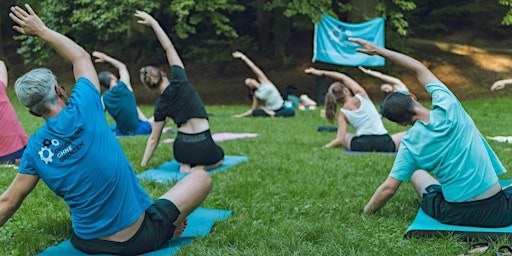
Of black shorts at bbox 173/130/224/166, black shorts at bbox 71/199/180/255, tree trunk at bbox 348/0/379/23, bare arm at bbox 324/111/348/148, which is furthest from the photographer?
tree trunk at bbox 348/0/379/23

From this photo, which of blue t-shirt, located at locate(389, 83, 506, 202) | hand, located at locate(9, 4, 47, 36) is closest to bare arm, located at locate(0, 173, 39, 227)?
hand, located at locate(9, 4, 47, 36)

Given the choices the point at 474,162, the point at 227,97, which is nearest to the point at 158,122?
the point at 474,162

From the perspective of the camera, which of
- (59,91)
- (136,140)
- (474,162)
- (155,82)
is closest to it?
(59,91)

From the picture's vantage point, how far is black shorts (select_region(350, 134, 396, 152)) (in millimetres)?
7609

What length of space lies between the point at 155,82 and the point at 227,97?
471 inches

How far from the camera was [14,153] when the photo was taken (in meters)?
6.30

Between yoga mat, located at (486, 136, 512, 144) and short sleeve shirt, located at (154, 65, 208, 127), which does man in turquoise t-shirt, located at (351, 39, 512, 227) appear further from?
yoga mat, located at (486, 136, 512, 144)

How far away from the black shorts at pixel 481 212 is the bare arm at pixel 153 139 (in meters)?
3.40

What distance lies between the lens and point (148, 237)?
3.42 metres

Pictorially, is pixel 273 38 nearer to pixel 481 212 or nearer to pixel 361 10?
pixel 361 10

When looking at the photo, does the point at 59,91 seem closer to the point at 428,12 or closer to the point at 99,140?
the point at 99,140

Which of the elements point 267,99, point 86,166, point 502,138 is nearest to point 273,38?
point 267,99

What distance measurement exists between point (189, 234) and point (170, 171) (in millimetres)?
2653

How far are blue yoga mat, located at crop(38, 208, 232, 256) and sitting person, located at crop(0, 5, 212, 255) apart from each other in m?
0.06
